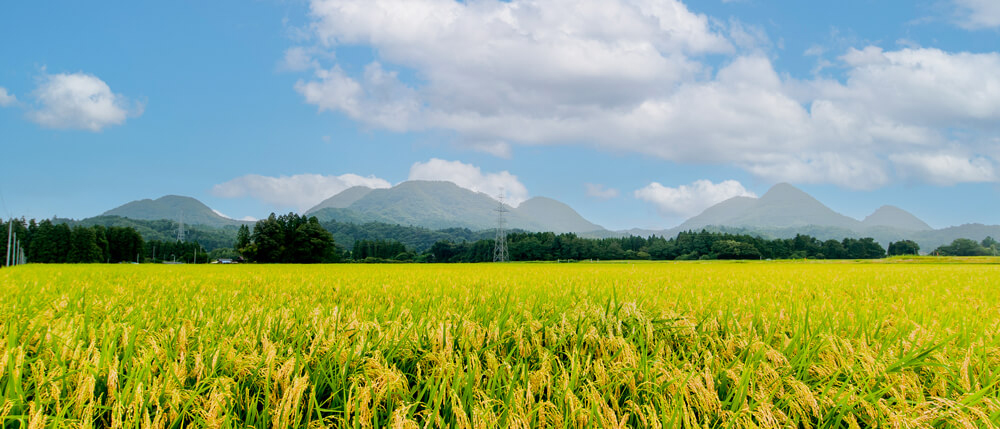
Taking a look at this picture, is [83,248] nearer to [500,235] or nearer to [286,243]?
[286,243]

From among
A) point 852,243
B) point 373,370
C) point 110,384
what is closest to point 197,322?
point 110,384

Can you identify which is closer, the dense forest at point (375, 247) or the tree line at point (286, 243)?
the tree line at point (286, 243)

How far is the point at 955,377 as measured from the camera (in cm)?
344

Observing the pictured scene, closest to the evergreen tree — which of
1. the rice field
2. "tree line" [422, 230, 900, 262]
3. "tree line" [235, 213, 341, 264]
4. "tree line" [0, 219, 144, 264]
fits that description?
"tree line" [0, 219, 144, 264]

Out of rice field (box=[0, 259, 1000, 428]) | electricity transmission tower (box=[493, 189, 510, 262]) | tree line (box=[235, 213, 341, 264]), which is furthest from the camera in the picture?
electricity transmission tower (box=[493, 189, 510, 262])

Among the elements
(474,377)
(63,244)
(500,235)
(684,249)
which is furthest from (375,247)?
(474,377)

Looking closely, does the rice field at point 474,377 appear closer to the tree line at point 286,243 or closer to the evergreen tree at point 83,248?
the tree line at point 286,243

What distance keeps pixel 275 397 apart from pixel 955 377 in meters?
4.61

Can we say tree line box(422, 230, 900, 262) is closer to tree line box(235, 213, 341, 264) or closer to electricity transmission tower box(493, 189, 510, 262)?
electricity transmission tower box(493, 189, 510, 262)

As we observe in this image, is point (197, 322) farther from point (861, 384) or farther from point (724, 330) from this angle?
point (861, 384)

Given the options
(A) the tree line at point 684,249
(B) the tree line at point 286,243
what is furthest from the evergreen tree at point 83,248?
(A) the tree line at point 684,249

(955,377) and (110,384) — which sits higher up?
(110,384)

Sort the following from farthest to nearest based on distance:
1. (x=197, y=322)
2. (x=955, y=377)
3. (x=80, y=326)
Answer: (x=197, y=322)
(x=80, y=326)
(x=955, y=377)

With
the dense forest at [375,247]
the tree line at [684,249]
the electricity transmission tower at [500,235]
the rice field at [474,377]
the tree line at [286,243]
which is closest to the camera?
the rice field at [474,377]
